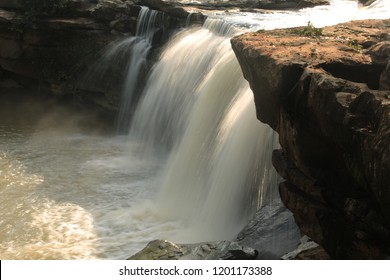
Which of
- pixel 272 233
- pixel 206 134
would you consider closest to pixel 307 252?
pixel 272 233

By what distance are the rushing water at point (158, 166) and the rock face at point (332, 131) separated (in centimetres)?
227

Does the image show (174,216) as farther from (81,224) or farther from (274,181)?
(274,181)

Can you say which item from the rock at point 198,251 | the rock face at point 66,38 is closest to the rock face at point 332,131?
the rock at point 198,251

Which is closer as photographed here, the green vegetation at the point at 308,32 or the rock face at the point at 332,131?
the rock face at the point at 332,131

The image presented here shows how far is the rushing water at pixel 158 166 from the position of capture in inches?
365

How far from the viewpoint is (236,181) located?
30.4ft

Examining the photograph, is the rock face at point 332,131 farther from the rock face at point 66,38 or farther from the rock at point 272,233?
the rock face at point 66,38

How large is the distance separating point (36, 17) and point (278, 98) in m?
13.9

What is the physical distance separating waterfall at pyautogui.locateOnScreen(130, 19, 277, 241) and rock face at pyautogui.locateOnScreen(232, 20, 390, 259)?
7.10ft

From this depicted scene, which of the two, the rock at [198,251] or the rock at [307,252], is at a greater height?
the rock at [307,252]

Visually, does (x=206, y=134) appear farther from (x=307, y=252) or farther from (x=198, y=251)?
(x=307, y=252)

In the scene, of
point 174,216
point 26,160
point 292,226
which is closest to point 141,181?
point 174,216

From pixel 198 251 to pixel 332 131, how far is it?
3.50 m

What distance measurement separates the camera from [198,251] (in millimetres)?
7938
